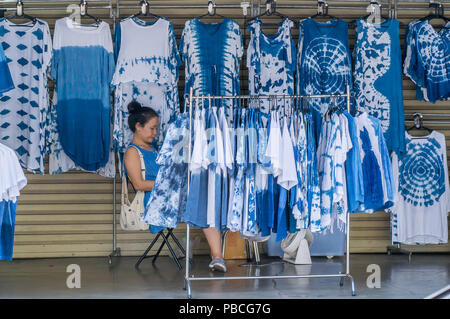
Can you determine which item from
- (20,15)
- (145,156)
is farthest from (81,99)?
(20,15)

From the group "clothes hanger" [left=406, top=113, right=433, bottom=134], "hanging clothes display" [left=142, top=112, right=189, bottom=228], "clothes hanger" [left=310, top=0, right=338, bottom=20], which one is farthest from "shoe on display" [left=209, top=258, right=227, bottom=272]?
"clothes hanger" [left=310, top=0, right=338, bottom=20]

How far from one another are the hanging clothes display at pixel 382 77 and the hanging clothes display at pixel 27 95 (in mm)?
3358

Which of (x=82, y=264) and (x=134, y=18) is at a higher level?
(x=134, y=18)

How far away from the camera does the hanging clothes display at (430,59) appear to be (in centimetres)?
659

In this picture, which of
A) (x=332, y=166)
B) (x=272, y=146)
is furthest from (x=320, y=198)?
(x=272, y=146)

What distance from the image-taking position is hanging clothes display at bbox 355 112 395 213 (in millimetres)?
4867

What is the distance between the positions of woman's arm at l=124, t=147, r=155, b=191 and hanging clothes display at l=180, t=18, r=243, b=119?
37.0 inches

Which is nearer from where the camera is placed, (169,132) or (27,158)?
(169,132)

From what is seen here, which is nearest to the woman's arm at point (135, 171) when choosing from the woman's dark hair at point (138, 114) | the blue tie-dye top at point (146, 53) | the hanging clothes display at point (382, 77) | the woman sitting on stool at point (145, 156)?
the woman sitting on stool at point (145, 156)

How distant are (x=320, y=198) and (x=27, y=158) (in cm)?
309

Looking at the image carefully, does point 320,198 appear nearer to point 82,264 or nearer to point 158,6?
point 82,264

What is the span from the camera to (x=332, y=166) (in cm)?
480
